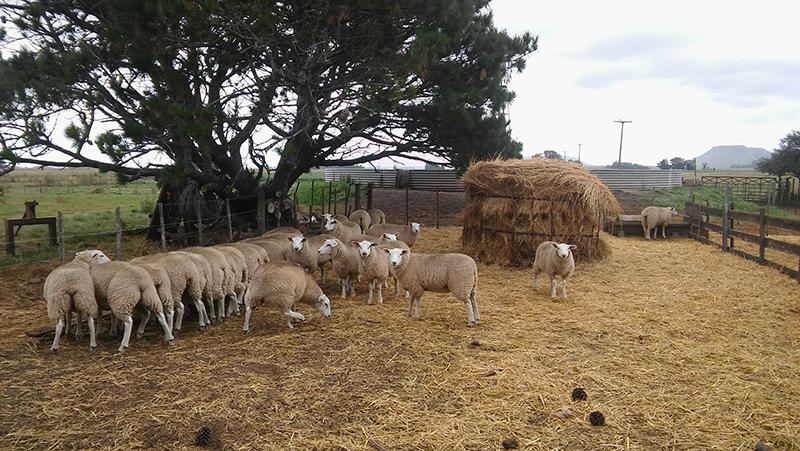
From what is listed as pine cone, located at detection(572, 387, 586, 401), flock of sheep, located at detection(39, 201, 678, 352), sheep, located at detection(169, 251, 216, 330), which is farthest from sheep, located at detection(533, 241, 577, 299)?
sheep, located at detection(169, 251, 216, 330)

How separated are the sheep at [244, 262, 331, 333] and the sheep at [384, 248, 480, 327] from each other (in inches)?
50.2

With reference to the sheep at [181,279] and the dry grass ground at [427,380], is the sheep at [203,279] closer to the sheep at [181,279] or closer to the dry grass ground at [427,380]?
the sheep at [181,279]

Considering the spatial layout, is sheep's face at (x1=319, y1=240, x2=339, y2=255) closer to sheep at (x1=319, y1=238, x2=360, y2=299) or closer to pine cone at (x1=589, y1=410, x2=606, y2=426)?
sheep at (x1=319, y1=238, x2=360, y2=299)

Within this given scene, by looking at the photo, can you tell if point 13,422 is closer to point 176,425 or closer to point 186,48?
point 176,425

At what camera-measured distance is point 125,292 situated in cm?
572

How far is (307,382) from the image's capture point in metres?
4.80

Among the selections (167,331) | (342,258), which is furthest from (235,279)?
(342,258)

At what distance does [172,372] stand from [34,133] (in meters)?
6.06

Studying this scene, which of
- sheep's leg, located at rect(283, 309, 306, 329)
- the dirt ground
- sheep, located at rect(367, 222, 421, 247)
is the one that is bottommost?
the dirt ground

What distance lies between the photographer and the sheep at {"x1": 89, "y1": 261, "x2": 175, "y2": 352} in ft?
18.7

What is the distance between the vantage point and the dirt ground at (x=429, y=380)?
12.6ft

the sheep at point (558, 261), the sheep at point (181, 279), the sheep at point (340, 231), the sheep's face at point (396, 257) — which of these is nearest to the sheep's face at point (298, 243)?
the sheep at point (181, 279)

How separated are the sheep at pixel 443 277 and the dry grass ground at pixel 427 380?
39cm

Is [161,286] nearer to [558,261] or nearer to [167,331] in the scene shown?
[167,331]
